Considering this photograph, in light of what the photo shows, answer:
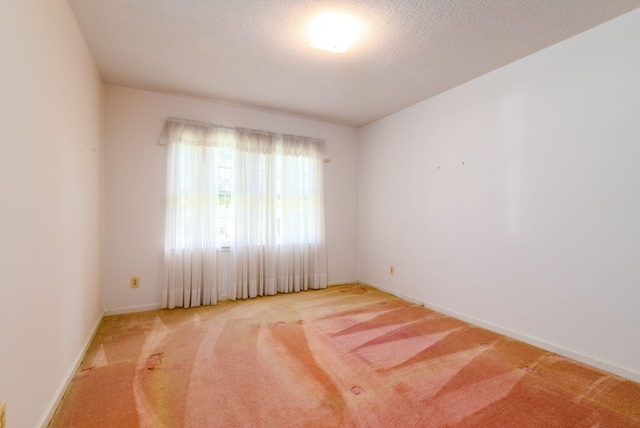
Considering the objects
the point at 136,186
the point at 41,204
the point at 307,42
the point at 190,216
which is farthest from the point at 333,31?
the point at 136,186

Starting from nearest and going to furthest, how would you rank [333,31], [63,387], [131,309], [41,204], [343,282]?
1. [41,204]
2. [63,387]
3. [333,31]
4. [131,309]
5. [343,282]

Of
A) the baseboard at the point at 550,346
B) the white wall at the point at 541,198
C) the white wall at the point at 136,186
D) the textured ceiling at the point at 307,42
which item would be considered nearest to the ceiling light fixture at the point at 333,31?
the textured ceiling at the point at 307,42

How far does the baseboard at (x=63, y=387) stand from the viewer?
1.52 metres

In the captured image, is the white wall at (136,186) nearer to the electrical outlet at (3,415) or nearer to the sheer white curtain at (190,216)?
the sheer white curtain at (190,216)

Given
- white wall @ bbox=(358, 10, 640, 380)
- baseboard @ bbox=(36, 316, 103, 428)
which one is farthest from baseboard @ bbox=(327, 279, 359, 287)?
baseboard @ bbox=(36, 316, 103, 428)

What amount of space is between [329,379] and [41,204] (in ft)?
6.62

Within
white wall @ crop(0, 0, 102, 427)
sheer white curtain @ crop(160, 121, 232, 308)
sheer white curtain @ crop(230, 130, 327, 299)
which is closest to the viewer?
white wall @ crop(0, 0, 102, 427)

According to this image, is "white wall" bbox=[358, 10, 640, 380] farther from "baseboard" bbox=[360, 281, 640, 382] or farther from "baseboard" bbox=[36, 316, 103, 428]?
"baseboard" bbox=[36, 316, 103, 428]

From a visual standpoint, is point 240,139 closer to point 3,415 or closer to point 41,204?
point 41,204

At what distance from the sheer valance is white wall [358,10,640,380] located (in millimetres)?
1462

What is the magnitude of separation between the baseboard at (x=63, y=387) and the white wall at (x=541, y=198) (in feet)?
11.2

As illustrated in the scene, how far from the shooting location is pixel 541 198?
247 centimetres

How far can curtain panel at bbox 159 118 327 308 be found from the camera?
11.2 ft

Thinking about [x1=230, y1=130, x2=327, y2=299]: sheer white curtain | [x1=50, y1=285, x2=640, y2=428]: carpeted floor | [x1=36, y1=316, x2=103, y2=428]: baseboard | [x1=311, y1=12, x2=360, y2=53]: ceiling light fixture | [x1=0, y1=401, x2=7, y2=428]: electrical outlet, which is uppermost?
[x1=311, y1=12, x2=360, y2=53]: ceiling light fixture
